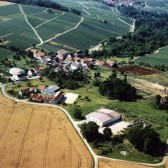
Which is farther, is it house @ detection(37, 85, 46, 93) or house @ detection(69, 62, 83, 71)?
house @ detection(69, 62, 83, 71)

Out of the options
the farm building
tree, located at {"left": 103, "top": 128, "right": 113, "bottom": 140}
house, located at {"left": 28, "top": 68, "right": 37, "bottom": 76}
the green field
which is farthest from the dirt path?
tree, located at {"left": 103, "top": 128, "right": 113, "bottom": 140}

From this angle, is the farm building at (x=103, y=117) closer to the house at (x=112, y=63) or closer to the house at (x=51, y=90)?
the house at (x=51, y=90)

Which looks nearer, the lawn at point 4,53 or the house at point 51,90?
the house at point 51,90

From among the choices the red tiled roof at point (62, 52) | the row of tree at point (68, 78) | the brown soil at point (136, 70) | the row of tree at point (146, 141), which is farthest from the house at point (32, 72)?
the row of tree at point (146, 141)

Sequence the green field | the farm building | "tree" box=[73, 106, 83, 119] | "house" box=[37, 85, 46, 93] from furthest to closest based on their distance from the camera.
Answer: the green field → "house" box=[37, 85, 46, 93] → "tree" box=[73, 106, 83, 119] → the farm building

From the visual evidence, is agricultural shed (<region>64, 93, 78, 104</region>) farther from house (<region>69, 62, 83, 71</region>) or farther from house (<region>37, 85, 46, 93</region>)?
house (<region>69, 62, 83, 71</region>)
